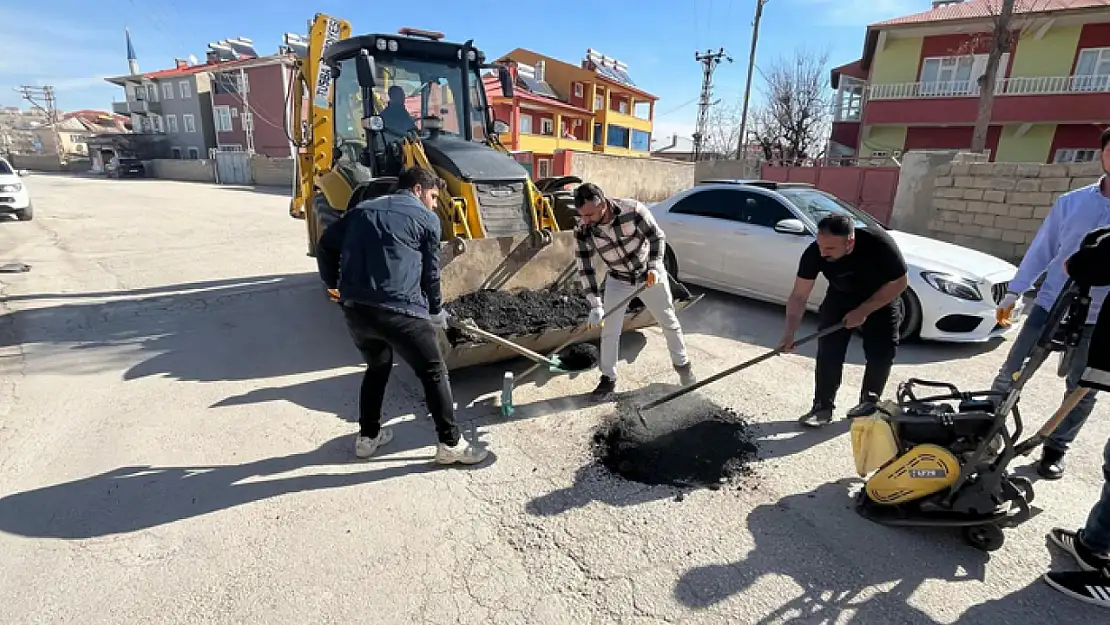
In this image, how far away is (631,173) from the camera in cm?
1944

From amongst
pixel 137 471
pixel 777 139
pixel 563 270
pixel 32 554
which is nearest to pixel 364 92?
pixel 563 270

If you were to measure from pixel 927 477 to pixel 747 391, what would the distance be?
1.88 metres

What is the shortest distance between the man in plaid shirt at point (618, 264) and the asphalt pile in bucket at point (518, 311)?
394mm

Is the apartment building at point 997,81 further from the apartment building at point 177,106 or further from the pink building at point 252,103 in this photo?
the apartment building at point 177,106

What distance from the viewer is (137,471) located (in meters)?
3.31

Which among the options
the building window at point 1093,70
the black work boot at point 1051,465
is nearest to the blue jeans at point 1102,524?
the black work boot at point 1051,465

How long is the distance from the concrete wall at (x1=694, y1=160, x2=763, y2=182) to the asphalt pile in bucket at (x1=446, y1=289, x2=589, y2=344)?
1316cm

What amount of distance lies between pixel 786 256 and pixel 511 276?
3.16 meters

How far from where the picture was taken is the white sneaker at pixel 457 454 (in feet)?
10.9

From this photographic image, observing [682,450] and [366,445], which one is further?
[682,450]

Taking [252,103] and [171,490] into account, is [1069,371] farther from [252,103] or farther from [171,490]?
[252,103]

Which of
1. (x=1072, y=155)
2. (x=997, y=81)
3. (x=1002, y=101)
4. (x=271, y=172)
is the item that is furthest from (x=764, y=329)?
(x=271, y=172)

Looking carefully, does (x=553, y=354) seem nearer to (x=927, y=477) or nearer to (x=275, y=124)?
(x=927, y=477)

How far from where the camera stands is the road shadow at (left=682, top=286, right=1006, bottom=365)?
5219 mm
